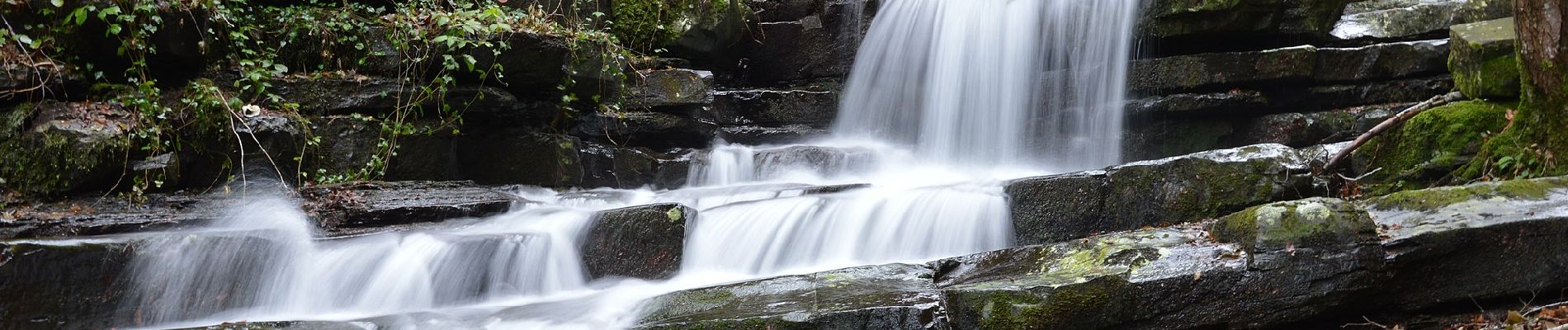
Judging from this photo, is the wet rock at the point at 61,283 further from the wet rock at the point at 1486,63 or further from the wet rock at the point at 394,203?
the wet rock at the point at 1486,63

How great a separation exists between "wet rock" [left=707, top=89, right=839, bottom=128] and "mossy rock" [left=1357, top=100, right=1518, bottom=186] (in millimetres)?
5320

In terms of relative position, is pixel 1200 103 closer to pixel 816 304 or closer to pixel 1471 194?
pixel 1471 194

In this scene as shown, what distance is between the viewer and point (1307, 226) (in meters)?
4.20

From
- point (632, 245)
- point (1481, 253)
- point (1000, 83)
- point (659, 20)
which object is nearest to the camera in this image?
point (1481, 253)

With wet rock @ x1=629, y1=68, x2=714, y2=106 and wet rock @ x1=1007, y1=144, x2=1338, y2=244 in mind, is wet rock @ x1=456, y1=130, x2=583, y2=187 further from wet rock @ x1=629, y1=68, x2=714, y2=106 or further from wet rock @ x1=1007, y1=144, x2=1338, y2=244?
wet rock @ x1=1007, y1=144, x2=1338, y2=244

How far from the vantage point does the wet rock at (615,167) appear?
26.9 feet

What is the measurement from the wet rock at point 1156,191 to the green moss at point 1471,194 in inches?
43.5

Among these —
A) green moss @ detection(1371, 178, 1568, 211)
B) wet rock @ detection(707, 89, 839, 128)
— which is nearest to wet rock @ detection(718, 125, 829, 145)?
wet rock @ detection(707, 89, 839, 128)

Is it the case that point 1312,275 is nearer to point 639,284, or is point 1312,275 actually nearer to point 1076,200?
point 1076,200

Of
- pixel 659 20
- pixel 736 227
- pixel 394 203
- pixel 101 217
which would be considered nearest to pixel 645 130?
pixel 659 20

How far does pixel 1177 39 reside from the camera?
352 inches

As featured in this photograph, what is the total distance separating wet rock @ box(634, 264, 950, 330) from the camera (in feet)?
14.0

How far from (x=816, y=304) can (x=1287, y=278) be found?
6.93 ft

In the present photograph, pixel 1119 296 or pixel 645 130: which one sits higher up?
pixel 645 130
